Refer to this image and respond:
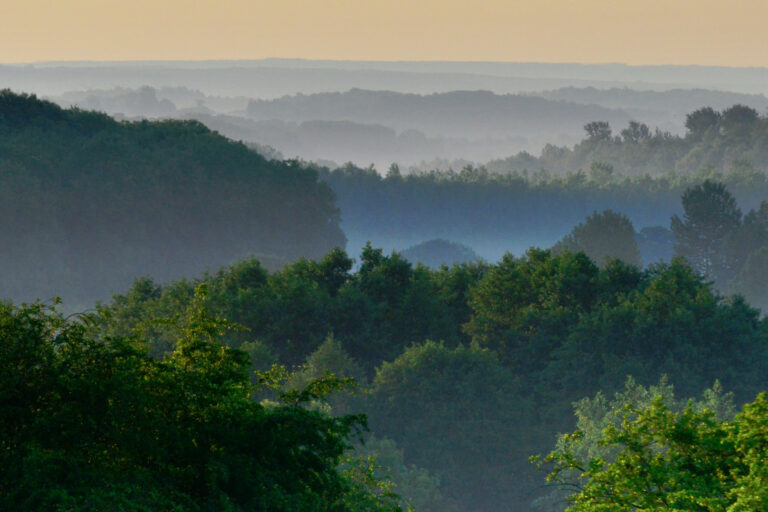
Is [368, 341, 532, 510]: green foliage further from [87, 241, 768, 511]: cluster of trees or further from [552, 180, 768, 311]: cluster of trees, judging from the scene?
[552, 180, 768, 311]: cluster of trees

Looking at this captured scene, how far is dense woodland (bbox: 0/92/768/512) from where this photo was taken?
12.9 m

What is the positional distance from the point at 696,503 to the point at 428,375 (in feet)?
128

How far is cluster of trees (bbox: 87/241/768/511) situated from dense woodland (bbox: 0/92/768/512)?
157 mm

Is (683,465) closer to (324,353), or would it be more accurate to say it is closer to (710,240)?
(324,353)

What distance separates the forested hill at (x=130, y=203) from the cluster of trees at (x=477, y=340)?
41.1 m

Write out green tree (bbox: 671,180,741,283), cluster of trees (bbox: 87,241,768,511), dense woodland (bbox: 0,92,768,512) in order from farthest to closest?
green tree (bbox: 671,180,741,283), cluster of trees (bbox: 87,241,768,511), dense woodland (bbox: 0,92,768,512)

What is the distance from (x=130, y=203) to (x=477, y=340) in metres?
58.9

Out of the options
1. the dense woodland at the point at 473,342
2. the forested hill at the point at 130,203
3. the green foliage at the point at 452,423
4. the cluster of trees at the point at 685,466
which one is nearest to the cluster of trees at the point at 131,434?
the cluster of trees at the point at 685,466

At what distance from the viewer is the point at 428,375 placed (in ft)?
171

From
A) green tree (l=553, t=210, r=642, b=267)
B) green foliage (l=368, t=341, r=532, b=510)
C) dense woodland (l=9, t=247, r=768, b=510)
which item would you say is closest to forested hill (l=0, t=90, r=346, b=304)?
green tree (l=553, t=210, r=642, b=267)

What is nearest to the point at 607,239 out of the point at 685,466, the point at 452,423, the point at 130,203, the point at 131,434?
the point at 130,203

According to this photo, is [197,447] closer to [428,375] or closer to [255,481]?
[255,481]

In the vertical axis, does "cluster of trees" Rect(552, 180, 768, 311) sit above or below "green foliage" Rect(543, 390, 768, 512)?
above

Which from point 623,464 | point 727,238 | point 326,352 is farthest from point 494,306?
point 727,238
